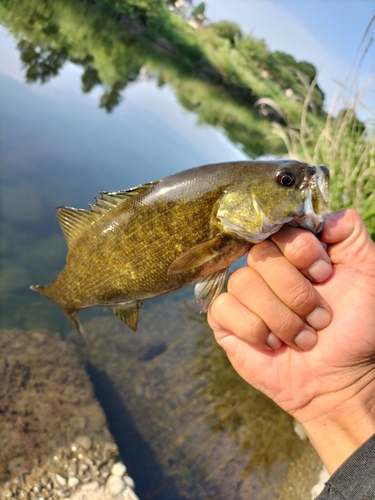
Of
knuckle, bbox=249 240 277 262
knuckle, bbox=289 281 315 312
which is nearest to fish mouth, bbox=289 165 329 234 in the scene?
knuckle, bbox=249 240 277 262

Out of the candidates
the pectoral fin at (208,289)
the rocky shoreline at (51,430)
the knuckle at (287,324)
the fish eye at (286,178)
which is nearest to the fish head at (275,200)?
the fish eye at (286,178)

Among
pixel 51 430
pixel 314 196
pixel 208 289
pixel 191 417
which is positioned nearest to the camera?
pixel 314 196

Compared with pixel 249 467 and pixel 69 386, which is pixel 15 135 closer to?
pixel 69 386

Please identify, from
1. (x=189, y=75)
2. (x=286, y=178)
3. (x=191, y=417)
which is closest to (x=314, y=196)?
(x=286, y=178)

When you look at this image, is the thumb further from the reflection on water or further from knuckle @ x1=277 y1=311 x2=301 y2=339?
the reflection on water

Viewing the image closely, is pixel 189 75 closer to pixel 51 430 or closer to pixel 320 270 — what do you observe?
pixel 51 430

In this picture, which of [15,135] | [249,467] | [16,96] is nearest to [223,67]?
[16,96]
